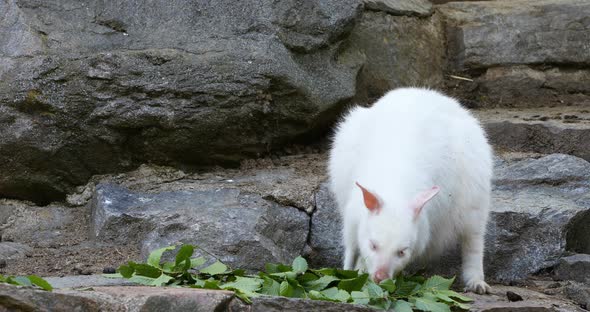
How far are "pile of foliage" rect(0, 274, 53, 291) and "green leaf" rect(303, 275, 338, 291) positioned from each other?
130 cm

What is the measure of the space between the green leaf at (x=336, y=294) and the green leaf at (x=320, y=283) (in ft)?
0.21

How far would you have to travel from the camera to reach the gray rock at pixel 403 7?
819 centimetres

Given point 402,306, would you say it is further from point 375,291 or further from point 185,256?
point 185,256

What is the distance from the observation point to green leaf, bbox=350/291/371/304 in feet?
15.7

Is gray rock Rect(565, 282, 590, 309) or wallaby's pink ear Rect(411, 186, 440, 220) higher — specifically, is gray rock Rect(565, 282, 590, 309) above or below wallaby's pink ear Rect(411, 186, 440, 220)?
below

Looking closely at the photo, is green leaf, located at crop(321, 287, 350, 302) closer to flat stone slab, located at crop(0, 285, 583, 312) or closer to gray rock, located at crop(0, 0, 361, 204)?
flat stone slab, located at crop(0, 285, 583, 312)

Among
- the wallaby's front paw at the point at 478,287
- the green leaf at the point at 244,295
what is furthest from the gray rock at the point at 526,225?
the green leaf at the point at 244,295

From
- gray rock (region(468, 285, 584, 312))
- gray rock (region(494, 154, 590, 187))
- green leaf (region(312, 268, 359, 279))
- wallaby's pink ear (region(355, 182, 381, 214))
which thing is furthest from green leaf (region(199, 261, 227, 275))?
gray rock (region(494, 154, 590, 187))

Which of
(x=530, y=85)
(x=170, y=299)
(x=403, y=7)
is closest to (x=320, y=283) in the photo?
(x=170, y=299)

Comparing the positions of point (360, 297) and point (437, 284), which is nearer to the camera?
point (360, 297)

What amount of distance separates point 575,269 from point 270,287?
2.14 metres

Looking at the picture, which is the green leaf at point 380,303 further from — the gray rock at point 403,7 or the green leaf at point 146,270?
the gray rock at point 403,7

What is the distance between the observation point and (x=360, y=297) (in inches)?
190

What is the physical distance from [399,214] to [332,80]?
2379 millimetres
